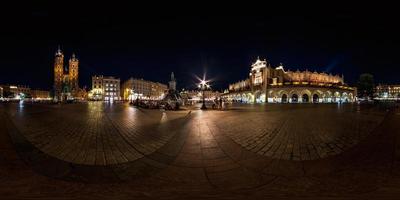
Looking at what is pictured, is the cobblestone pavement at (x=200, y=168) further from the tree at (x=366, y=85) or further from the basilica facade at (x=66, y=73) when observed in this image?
the basilica facade at (x=66, y=73)

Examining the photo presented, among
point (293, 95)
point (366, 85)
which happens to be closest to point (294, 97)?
point (293, 95)

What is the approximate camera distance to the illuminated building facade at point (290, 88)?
9938 centimetres

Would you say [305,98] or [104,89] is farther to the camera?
[104,89]

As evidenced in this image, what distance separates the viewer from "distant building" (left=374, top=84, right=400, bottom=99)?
560 ft

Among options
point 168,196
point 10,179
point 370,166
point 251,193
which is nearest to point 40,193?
point 10,179

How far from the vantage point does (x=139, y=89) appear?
144m

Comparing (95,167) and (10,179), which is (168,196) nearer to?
(95,167)

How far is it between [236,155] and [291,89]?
10142 centimetres

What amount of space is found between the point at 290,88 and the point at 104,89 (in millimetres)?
105376

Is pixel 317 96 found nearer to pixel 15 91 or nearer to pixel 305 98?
pixel 305 98

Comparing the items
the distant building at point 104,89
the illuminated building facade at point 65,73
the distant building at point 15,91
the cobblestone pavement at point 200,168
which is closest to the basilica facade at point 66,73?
the illuminated building facade at point 65,73

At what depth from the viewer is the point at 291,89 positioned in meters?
98.9

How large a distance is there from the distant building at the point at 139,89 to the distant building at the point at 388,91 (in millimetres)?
172619

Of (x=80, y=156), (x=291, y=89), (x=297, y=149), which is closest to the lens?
(x=80, y=156)
